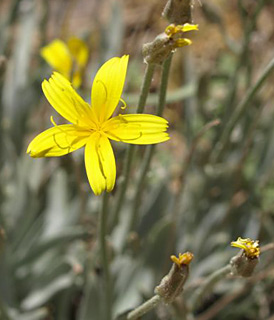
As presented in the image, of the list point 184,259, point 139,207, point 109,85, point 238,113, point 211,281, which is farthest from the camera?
point 139,207

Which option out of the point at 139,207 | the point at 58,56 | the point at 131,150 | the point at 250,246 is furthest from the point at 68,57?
the point at 250,246

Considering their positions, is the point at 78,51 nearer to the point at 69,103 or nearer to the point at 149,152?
the point at 149,152

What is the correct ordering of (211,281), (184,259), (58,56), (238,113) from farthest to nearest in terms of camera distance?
(58,56), (238,113), (211,281), (184,259)

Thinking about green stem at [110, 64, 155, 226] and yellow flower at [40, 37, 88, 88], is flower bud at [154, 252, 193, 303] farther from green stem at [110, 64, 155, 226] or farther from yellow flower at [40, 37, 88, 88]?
yellow flower at [40, 37, 88, 88]

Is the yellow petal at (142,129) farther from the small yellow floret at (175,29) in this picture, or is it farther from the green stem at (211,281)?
the green stem at (211,281)

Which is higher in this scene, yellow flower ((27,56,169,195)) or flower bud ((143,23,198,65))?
flower bud ((143,23,198,65))

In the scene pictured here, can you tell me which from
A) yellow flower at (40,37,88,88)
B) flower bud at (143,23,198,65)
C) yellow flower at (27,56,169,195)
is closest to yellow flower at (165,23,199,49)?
flower bud at (143,23,198,65)
